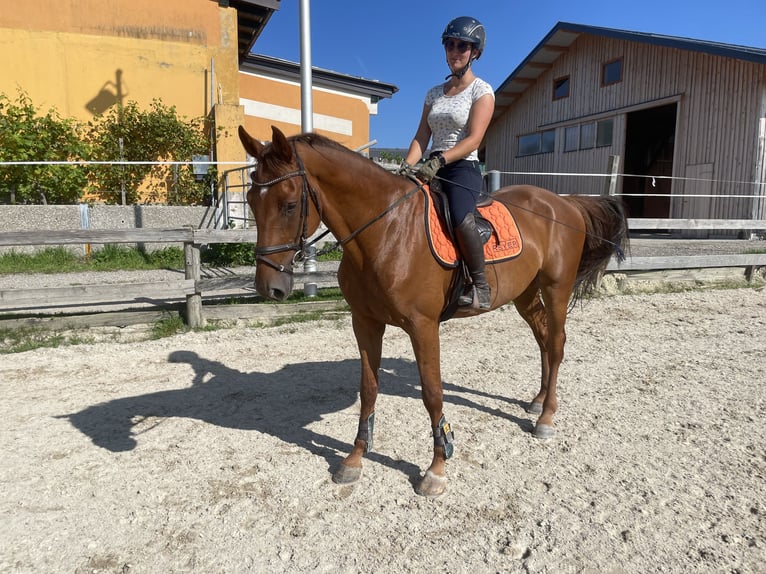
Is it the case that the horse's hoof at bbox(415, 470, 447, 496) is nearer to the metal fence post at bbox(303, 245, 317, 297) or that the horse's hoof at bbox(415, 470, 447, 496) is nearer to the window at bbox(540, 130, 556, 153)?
the metal fence post at bbox(303, 245, 317, 297)

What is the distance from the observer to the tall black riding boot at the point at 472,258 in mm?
2982

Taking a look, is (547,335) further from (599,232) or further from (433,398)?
(433,398)

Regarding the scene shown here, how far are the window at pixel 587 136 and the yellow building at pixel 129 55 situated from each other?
11.8m

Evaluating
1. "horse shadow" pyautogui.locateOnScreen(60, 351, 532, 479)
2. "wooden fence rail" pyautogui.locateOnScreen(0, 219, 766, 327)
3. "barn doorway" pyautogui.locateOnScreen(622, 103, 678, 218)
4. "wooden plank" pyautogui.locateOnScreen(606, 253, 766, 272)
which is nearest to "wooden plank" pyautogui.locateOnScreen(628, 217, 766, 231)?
"wooden plank" pyautogui.locateOnScreen(606, 253, 766, 272)

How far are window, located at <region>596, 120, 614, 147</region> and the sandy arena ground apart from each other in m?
14.2

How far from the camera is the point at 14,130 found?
1026 centimetres

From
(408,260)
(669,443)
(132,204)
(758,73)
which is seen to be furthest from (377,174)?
(758,73)

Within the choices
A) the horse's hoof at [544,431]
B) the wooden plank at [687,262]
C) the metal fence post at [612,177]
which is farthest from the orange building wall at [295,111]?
the horse's hoof at [544,431]

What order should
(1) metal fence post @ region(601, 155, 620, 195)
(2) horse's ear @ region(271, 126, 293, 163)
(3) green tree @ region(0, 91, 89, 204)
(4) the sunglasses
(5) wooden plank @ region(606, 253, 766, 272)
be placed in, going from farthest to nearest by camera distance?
(3) green tree @ region(0, 91, 89, 204)
(1) metal fence post @ region(601, 155, 620, 195)
(5) wooden plank @ region(606, 253, 766, 272)
(4) the sunglasses
(2) horse's ear @ region(271, 126, 293, 163)

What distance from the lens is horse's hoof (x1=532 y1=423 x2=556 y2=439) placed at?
352 centimetres

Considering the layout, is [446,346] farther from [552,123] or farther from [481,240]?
[552,123]

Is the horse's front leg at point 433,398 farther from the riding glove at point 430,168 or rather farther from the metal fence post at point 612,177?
the metal fence post at point 612,177

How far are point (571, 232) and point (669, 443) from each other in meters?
1.74

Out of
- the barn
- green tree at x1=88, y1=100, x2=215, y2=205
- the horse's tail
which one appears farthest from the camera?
the barn
